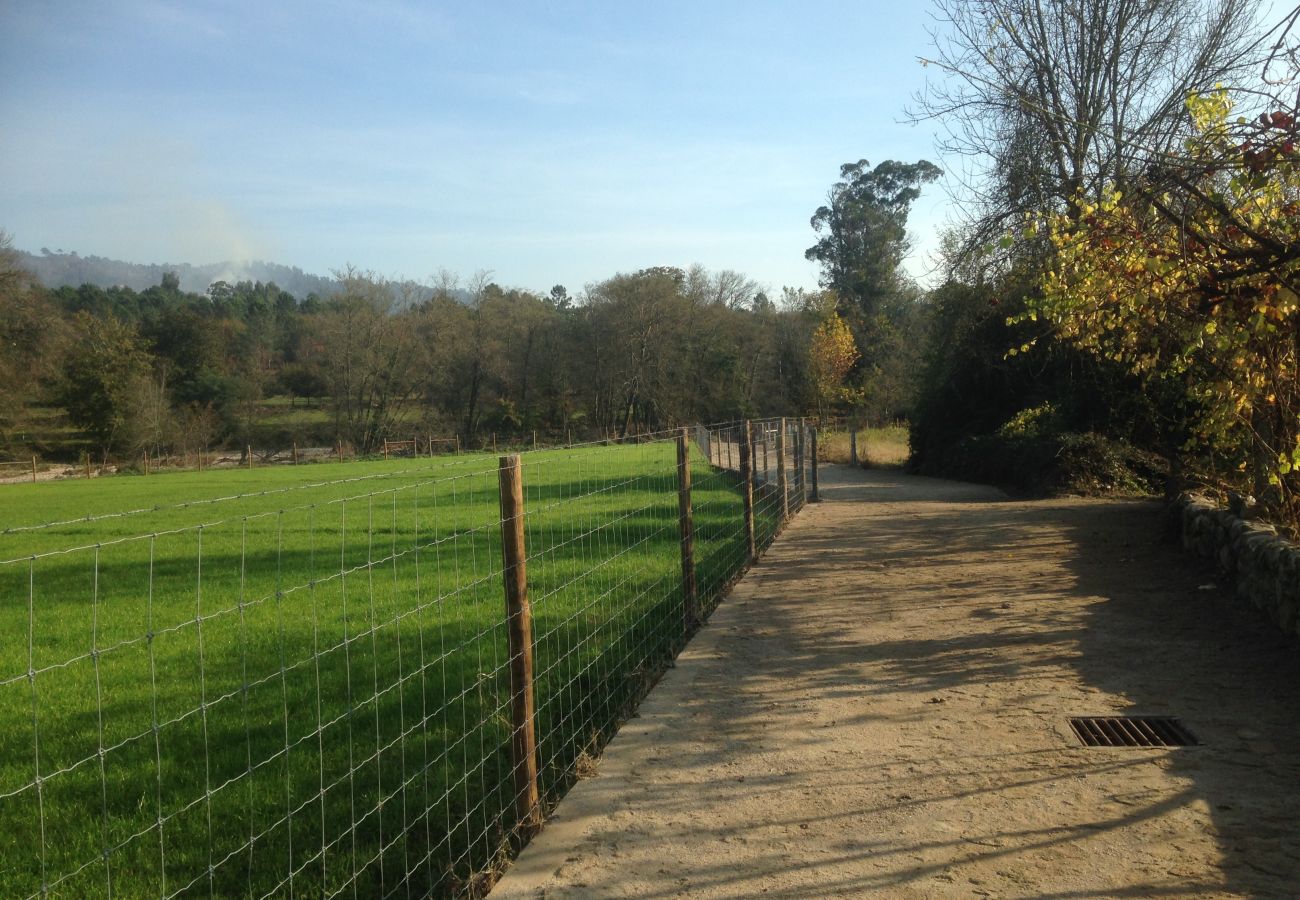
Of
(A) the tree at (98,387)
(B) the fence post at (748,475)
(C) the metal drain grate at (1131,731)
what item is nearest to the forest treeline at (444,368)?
(A) the tree at (98,387)

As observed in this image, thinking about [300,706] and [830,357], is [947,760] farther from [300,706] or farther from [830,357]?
[830,357]

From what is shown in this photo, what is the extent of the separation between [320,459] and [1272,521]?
198 feet

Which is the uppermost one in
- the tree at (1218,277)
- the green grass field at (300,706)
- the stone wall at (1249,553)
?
the tree at (1218,277)

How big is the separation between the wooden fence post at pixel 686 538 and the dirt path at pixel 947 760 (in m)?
0.23

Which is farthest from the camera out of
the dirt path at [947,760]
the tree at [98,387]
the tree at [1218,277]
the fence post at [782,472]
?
the tree at [98,387]

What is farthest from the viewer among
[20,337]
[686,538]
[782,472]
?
[20,337]

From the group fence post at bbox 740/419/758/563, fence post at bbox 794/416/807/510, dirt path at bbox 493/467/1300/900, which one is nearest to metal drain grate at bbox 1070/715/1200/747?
dirt path at bbox 493/467/1300/900

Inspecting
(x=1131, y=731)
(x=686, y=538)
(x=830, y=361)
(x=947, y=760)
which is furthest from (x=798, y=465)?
(x=830, y=361)

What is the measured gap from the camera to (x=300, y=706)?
21.2 feet

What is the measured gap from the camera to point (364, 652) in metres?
8.12

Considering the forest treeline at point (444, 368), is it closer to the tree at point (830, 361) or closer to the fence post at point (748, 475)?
the tree at point (830, 361)

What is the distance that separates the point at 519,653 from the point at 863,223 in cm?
7260

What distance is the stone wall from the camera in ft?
23.0

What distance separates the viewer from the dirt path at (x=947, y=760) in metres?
3.77
